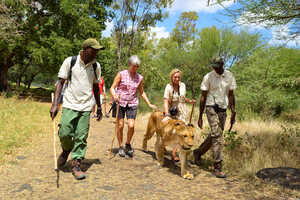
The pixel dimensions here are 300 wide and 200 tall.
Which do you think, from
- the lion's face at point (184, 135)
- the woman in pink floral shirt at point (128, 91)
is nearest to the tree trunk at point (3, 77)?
the woman in pink floral shirt at point (128, 91)

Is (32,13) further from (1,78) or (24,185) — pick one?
(24,185)

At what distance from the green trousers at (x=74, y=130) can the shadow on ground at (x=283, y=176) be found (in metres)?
3.35

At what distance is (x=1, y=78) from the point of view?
2045 centimetres

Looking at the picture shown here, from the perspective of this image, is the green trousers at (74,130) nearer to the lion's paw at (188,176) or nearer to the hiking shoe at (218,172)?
the lion's paw at (188,176)

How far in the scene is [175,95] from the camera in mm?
5816

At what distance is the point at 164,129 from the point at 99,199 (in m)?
2.24

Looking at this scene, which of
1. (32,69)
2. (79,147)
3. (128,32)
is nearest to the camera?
(79,147)

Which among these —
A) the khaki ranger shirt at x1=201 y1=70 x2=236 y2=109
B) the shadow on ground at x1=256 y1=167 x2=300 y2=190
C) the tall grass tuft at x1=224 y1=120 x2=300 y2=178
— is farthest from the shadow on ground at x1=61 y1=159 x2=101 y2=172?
the shadow on ground at x1=256 y1=167 x2=300 y2=190

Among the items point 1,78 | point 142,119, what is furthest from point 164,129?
point 1,78

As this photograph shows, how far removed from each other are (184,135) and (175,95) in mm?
1400

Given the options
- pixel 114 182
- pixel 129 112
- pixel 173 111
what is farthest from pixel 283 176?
pixel 129 112

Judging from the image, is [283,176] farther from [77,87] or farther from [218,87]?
[77,87]

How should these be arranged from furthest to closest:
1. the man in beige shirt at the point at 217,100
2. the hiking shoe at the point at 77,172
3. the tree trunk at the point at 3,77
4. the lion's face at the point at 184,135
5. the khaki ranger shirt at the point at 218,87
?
the tree trunk at the point at 3,77
the khaki ranger shirt at the point at 218,87
the man in beige shirt at the point at 217,100
the lion's face at the point at 184,135
the hiking shoe at the point at 77,172

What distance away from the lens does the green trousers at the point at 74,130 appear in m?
4.27
